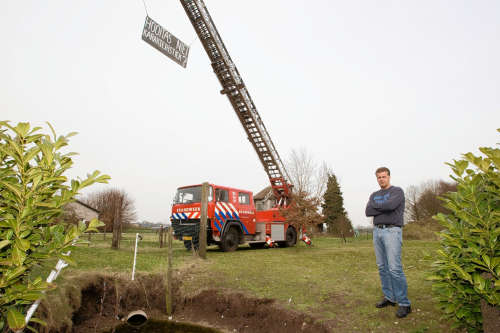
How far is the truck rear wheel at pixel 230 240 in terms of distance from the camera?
10.1m

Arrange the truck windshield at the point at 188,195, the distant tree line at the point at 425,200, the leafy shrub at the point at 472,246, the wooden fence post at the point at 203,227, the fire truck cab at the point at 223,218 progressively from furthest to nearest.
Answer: the distant tree line at the point at 425,200, the truck windshield at the point at 188,195, the fire truck cab at the point at 223,218, the wooden fence post at the point at 203,227, the leafy shrub at the point at 472,246

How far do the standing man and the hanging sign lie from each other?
4.07 m

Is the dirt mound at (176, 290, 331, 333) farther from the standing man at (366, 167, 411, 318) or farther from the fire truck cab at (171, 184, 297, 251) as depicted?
the fire truck cab at (171, 184, 297, 251)

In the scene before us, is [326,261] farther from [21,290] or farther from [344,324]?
[21,290]

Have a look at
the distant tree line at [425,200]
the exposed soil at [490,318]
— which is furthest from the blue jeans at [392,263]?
the distant tree line at [425,200]

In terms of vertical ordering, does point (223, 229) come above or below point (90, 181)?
below

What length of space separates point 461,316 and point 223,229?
8.21 meters

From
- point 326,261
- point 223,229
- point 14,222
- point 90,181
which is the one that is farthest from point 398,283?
point 223,229

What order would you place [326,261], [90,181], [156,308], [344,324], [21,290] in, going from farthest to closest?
[326,261], [156,308], [344,324], [90,181], [21,290]

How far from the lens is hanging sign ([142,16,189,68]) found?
507 cm

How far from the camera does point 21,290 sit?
140 cm

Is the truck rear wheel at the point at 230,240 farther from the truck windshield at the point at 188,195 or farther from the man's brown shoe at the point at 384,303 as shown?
the man's brown shoe at the point at 384,303

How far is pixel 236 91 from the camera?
12.8 m

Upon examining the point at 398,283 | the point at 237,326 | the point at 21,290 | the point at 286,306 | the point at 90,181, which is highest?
the point at 90,181
